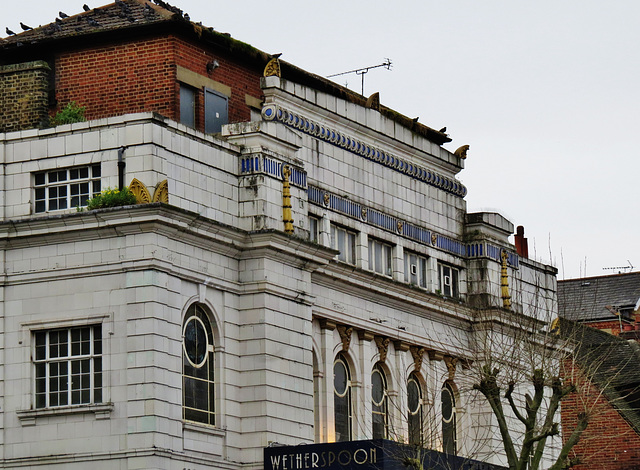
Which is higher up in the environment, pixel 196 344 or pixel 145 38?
pixel 145 38

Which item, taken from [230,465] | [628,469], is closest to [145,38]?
[230,465]

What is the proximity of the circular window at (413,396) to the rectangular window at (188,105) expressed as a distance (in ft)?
40.1

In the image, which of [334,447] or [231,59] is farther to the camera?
[231,59]

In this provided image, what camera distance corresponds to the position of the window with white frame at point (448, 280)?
2256 inches

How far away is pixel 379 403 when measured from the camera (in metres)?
53.7

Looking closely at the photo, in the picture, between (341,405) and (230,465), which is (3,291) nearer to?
(230,465)

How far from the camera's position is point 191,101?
48.8 m

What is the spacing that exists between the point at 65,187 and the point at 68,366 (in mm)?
4790

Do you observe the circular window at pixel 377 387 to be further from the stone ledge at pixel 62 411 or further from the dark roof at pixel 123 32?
the stone ledge at pixel 62 411

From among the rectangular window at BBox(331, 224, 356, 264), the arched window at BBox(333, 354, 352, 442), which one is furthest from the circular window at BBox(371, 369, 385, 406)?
the rectangular window at BBox(331, 224, 356, 264)

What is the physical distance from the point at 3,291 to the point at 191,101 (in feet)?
26.1

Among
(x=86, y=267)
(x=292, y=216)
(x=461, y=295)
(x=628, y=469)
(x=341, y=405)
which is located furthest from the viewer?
(x=628, y=469)

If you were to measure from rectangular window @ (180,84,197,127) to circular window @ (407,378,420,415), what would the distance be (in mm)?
12225

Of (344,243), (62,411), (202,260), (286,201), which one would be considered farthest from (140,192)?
(344,243)
